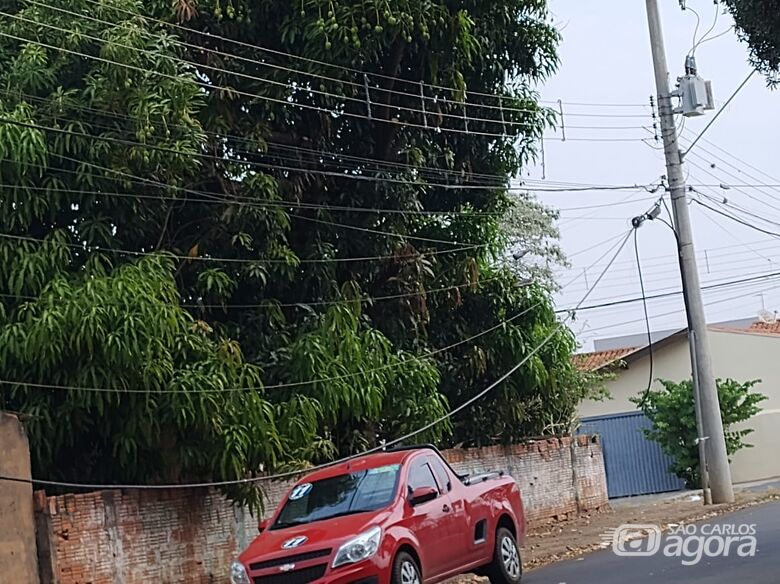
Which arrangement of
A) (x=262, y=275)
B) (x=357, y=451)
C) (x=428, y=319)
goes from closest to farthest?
(x=262, y=275)
(x=357, y=451)
(x=428, y=319)

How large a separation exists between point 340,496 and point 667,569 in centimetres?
418

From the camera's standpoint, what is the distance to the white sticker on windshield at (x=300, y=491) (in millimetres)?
13227

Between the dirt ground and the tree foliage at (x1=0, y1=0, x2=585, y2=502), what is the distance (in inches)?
97.0

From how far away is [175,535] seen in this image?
625 inches

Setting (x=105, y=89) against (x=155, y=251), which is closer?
(x=105, y=89)

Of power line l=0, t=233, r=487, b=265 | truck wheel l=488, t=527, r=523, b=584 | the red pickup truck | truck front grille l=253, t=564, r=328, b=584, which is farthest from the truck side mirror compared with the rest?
power line l=0, t=233, r=487, b=265

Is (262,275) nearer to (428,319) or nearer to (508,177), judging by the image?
(428,319)

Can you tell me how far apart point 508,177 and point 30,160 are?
10804 mm

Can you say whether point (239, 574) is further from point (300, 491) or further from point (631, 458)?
point (631, 458)

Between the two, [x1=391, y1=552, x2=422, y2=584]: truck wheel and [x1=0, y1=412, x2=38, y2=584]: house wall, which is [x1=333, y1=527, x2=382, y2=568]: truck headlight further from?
[x1=0, y1=412, x2=38, y2=584]: house wall

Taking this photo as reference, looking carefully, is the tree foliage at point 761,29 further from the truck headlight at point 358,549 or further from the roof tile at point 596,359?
the roof tile at point 596,359

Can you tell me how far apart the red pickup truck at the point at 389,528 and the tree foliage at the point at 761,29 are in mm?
5648

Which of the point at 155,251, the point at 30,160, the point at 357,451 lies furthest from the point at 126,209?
the point at 357,451

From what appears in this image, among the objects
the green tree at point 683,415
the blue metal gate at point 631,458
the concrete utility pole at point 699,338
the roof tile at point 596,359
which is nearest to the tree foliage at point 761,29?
the concrete utility pole at point 699,338
